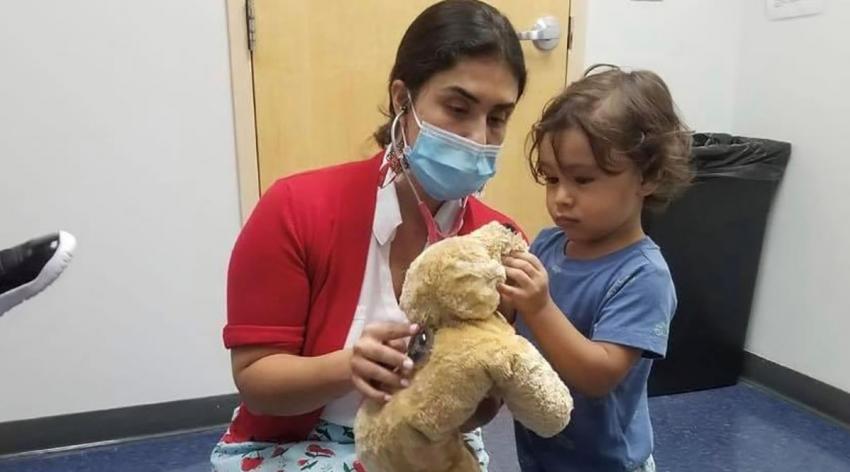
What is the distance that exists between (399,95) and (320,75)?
0.95 metres

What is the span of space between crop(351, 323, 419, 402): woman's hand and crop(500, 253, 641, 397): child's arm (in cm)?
13

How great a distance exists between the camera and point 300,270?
0.98 meters

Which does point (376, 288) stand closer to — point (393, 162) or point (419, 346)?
point (393, 162)

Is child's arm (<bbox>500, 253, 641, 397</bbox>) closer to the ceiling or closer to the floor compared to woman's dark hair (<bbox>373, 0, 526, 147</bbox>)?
closer to the floor

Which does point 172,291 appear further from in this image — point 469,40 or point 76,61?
point 469,40

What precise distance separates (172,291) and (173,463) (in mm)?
426

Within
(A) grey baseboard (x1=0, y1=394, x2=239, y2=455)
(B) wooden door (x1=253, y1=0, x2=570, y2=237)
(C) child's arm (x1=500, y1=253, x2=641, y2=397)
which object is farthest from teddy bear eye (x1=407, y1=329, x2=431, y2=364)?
(A) grey baseboard (x1=0, y1=394, x2=239, y2=455)

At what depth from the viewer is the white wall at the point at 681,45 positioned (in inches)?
88.0

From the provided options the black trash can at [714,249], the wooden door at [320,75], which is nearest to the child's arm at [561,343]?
the wooden door at [320,75]

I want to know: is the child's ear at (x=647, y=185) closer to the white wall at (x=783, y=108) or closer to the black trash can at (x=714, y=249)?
the black trash can at (x=714, y=249)

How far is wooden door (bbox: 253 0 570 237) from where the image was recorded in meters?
1.89

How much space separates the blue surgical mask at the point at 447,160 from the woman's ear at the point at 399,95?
3cm

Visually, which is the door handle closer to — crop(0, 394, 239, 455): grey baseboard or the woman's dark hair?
the woman's dark hair

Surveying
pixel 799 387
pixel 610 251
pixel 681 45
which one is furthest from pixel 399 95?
pixel 799 387
